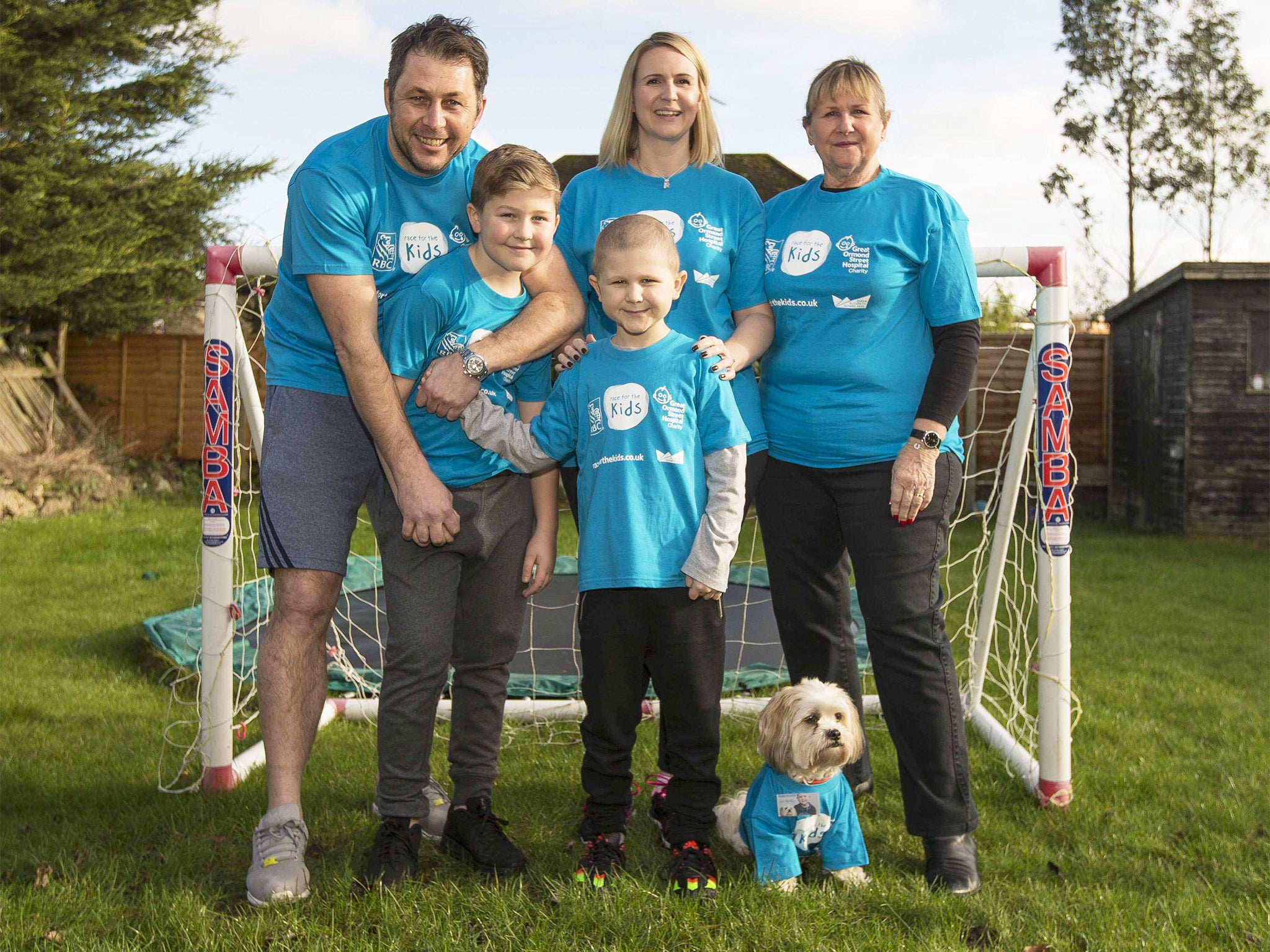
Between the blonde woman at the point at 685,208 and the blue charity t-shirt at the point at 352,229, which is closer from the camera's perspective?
the blue charity t-shirt at the point at 352,229

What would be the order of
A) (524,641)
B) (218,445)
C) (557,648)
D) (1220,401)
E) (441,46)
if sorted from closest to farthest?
(441,46) → (218,445) → (557,648) → (524,641) → (1220,401)

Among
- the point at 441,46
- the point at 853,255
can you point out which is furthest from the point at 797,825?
the point at 441,46

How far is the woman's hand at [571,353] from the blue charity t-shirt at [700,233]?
0.07 metres

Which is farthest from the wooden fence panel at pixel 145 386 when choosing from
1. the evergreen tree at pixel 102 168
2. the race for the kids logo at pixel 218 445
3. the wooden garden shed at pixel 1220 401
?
the race for the kids logo at pixel 218 445

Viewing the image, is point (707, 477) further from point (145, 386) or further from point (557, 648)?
point (145, 386)

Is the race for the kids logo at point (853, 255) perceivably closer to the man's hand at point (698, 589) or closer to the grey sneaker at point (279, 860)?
the man's hand at point (698, 589)

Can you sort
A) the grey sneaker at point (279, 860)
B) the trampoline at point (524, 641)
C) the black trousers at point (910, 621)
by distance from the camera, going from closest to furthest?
the grey sneaker at point (279, 860)
the black trousers at point (910, 621)
the trampoline at point (524, 641)

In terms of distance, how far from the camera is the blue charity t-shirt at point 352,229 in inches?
99.3

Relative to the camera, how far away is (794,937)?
7.61 feet

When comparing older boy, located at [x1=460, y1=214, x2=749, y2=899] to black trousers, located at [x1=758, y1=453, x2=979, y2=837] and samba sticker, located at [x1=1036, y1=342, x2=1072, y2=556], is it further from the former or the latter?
samba sticker, located at [x1=1036, y1=342, x2=1072, y2=556]

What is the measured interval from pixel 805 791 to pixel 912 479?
2.69 feet

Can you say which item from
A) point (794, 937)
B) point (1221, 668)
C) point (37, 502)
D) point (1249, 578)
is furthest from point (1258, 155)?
point (794, 937)

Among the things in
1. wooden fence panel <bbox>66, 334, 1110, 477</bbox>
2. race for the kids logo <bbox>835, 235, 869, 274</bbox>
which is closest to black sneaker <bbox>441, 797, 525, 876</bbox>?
race for the kids logo <bbox>835, 235, 869, 274</bbox>

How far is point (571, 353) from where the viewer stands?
2766 mm
